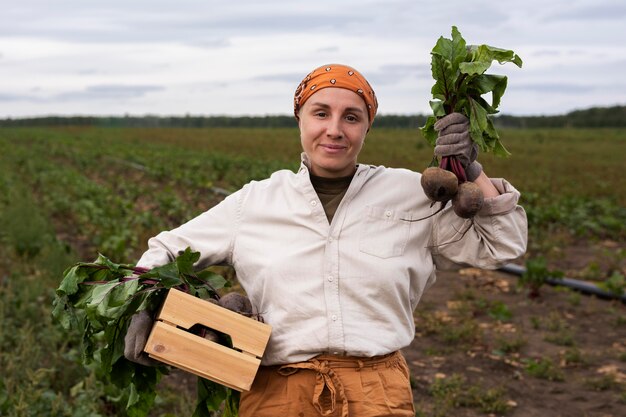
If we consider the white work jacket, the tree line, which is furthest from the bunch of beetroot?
the tree line

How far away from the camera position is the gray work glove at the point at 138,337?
2.24 meters

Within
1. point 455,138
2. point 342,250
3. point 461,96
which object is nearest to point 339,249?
point 342,250

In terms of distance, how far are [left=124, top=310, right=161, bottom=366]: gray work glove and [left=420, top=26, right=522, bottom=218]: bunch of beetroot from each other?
0.90 m

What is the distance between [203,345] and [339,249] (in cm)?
48

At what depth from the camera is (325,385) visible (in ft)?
7.23

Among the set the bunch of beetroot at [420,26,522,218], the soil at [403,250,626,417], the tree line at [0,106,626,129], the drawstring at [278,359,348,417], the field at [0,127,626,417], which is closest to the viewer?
the drawstring at [278,359,348,417]

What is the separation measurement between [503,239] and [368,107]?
0.57 meters

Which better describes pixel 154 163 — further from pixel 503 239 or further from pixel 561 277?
pixel 503 239

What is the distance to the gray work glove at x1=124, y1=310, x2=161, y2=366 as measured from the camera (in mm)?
2244

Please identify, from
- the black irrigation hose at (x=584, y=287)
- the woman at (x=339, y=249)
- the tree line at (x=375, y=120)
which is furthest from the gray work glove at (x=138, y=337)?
the tree line at (x=375, y=120)

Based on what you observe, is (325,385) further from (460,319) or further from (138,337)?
(460,319)

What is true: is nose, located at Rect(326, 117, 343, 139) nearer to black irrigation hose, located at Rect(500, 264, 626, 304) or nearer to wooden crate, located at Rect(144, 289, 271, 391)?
wooden crate, located at Rect(144, 289, 271, 391)

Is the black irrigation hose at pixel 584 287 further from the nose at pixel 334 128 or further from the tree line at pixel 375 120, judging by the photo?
the tree line at pixel 375 120

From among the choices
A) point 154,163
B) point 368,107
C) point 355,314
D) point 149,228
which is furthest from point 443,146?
point 154,163
